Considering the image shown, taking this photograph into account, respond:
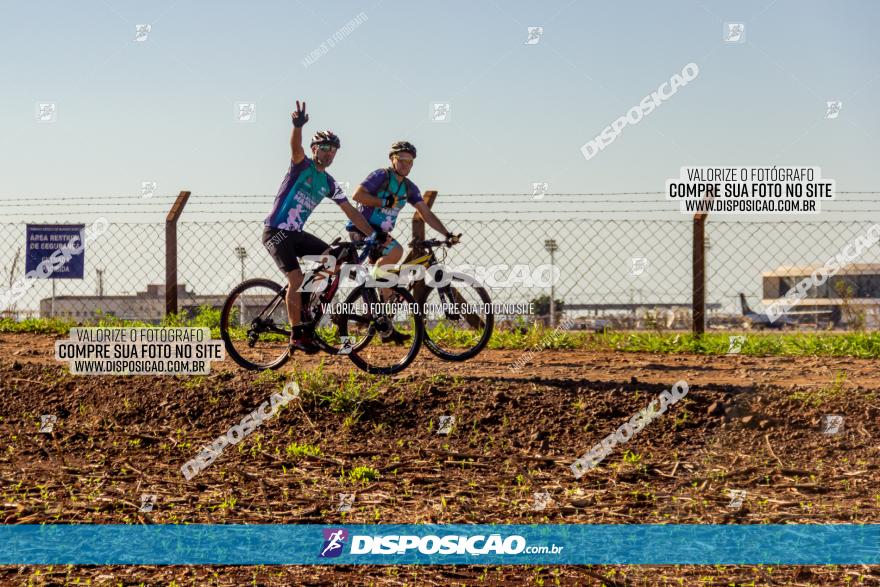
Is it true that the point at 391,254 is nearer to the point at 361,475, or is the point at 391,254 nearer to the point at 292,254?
the point at 292,254

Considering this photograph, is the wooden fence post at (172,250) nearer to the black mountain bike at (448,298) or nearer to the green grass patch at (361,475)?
the black mountain bike at (448,298)

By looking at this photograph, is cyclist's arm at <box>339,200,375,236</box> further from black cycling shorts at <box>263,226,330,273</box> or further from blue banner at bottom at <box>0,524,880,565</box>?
blue banner at bottom at <box>0,524,880,565</box>

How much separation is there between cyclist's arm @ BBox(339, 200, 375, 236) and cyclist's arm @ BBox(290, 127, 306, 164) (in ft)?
1.65

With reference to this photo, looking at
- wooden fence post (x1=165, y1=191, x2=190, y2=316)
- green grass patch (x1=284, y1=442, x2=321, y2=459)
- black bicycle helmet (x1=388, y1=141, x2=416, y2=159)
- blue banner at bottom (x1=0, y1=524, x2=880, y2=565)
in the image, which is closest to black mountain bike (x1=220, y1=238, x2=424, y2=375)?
black bicycle helmet (x1=388, y1=141, x2=416, y2=159)

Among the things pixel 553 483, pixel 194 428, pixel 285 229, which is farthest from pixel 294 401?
pixel 553 483

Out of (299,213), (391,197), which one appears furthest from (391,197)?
(299,213)

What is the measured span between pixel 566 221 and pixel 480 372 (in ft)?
13.2

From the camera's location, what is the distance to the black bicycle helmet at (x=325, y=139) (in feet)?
24.1

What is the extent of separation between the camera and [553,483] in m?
4.74

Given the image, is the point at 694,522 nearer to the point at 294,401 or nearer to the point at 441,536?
the point at 441,536

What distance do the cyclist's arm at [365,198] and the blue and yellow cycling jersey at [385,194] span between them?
2.0 inches

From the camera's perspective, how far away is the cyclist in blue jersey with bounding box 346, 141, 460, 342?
789cm

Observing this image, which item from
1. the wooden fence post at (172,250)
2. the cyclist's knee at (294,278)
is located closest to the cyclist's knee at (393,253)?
the cyclist's knee at (294,278)

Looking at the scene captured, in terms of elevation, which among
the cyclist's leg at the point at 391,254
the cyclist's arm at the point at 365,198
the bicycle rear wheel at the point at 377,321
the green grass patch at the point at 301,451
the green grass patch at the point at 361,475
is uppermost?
the cyclist's arm at the point at 365,198
